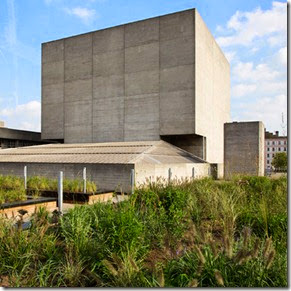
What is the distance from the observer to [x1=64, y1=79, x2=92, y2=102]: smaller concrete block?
2996 cm

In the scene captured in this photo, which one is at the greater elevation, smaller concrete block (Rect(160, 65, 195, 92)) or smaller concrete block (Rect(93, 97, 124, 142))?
smaller concrete block (Rect(160, 65, 195, 92))

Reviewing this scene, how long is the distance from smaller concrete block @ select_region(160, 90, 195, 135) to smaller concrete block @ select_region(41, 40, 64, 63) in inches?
537

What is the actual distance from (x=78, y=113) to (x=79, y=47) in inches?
285

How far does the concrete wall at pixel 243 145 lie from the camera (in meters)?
26.9

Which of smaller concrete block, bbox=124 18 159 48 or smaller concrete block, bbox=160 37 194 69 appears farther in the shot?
smaller concrete block, bbox=124 18 159 48

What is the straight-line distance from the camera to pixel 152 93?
88.3 feet

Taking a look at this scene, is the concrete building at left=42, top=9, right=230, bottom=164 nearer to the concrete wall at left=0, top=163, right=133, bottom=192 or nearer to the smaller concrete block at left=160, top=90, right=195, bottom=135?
the smaller concrete block at left=160, top=90, right=195, bottom=135

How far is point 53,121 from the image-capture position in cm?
3216

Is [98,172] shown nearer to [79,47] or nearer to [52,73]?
[79,47]

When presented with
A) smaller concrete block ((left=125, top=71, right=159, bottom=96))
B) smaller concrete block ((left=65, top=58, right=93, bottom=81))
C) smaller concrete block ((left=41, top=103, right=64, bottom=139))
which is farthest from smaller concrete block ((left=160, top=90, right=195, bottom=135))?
smaller concrete block ((left=41, top=103, right=64, bottom=139))

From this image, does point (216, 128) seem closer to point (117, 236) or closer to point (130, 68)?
point (130, 68)

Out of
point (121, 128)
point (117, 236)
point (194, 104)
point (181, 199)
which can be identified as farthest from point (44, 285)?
point (121, 128)

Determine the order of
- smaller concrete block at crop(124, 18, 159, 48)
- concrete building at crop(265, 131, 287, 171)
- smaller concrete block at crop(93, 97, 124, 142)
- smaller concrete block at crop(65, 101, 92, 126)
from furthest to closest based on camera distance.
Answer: concrete building at crop(265, 131, 287, 171), smaller concrete block at crop(65, 101, 92, 126), smaller concrete block at crop(93, 97, 124, 142), smaller concrete block at crop(124, 18, 159, 48)

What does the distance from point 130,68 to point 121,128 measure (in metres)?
6.00
